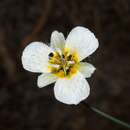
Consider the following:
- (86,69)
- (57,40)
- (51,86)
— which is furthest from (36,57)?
(51,86)

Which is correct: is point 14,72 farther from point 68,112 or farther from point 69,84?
point 69,84

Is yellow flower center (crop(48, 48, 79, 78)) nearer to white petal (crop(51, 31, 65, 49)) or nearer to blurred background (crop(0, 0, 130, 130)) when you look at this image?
white petal (crop(51, 31, 65, 49))

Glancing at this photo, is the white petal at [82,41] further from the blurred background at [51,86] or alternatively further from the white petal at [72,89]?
the blurred background at [51,86]

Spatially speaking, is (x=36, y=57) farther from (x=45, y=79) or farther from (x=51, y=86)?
(x=51, y=86)


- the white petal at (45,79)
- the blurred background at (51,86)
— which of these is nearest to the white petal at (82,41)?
the white petal at (45,79)

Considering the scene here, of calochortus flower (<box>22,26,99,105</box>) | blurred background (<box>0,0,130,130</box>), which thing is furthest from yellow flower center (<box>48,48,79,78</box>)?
blurred background (<box>0,0,130,130</box>)

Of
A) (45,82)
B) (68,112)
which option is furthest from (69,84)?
(68,112)
